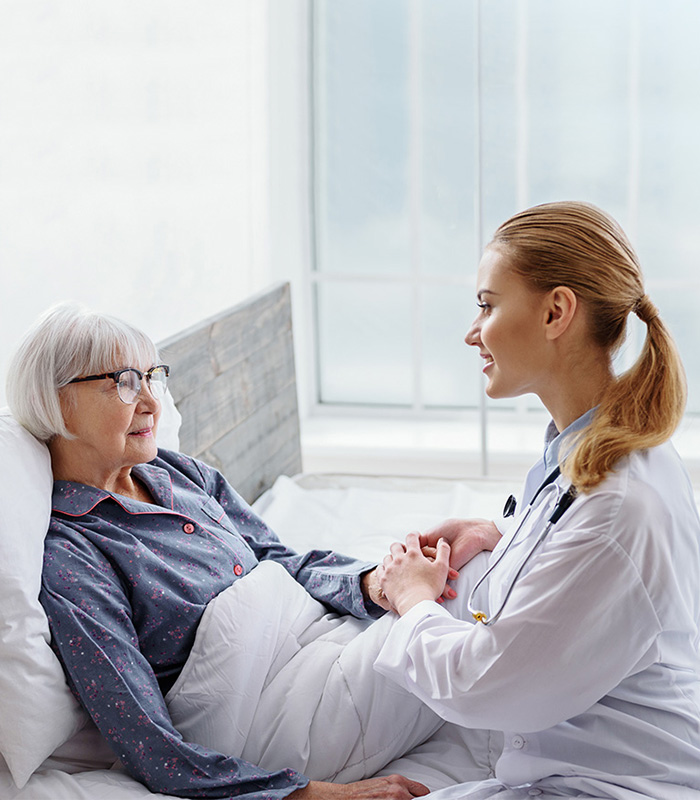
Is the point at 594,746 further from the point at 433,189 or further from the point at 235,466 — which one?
the point at 433,189

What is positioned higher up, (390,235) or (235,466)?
(390,235)

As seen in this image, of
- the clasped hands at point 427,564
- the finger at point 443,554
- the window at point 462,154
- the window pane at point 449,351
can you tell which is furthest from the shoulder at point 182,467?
the window pane at point 449,351

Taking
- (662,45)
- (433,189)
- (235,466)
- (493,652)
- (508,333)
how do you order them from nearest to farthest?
(493,652) < (508,333) < (235,466) < (662,45) < (433,189)

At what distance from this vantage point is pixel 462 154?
3.60 m

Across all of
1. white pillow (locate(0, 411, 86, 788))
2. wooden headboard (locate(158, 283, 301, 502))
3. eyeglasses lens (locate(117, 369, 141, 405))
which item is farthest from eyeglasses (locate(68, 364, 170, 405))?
wooden headboard (locate(158, 283, 301, 502))

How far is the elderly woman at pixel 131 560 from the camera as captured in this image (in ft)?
4.13

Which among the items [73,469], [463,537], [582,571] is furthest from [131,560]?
[582,571]

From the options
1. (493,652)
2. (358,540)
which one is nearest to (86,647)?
(493,652)

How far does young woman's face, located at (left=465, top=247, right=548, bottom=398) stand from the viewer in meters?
1.23

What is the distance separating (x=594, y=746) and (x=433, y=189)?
2.79m

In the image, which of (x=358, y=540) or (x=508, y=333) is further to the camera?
(x=358, y=540)

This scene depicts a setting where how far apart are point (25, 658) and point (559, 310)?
84cm

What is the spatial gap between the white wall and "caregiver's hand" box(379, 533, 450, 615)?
30.0 inches

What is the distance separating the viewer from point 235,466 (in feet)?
7.95
